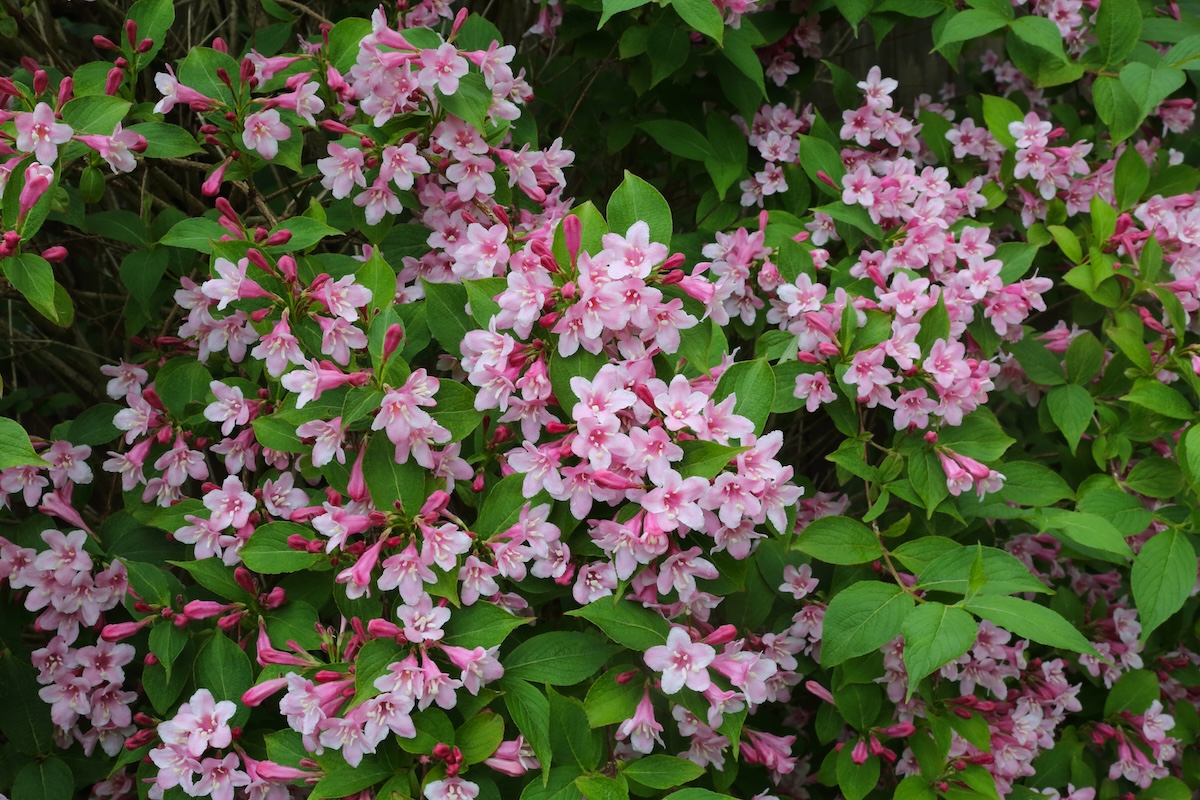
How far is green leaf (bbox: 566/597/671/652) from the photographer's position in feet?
5.74

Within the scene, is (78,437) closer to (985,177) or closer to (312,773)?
(312,773)

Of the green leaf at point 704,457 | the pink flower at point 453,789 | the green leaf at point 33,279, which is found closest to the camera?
the green leaf at point 704,457

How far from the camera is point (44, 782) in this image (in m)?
2.17

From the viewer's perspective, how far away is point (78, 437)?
7.55 ft

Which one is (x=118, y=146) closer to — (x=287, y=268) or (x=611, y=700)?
(x=287, y=268)

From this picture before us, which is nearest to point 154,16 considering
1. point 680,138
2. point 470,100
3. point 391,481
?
point 470,100

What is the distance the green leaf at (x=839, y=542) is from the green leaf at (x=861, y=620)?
3.4 inches

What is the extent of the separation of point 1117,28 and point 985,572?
5.34ft

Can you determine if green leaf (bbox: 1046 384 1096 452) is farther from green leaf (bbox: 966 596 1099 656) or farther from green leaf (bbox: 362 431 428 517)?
green leaf (bbox: 362 431 428 517)

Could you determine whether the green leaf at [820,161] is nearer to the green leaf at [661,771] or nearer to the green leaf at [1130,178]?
the green leaf at [1130,178]

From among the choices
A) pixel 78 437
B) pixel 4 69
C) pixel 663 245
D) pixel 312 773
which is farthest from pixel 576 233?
pixel 4 69

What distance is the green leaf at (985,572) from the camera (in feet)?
6.22

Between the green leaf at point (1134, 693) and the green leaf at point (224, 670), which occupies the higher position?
the green leaf at point (224, 670)

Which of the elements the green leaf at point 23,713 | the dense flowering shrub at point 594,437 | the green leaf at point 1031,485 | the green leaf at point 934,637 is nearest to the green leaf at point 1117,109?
the dense flowering shrub at point 594,437
